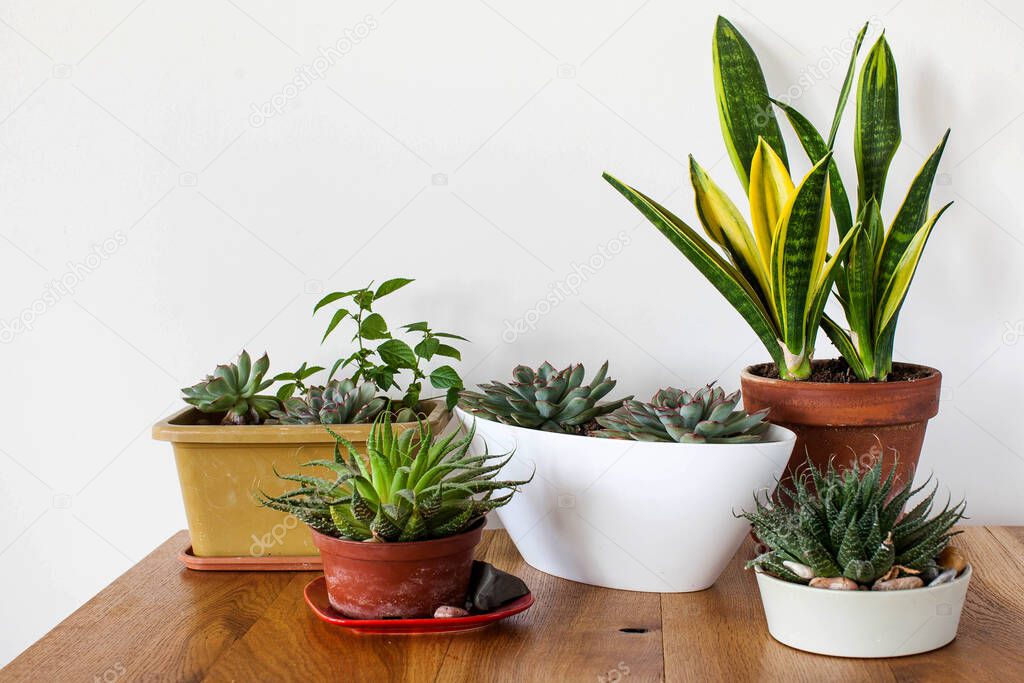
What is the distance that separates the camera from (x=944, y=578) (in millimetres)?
735

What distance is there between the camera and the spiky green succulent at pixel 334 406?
97 cm

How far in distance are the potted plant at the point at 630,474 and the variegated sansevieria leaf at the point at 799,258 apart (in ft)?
0.43

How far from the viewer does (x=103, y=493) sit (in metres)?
1.25

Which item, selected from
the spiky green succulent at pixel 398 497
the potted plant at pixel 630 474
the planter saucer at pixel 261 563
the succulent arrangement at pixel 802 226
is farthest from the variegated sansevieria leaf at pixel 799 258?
the planter saucer at pixel 261 563

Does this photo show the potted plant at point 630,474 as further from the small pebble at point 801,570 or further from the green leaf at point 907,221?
the green leaf at point 907,221

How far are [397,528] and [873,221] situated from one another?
602 mm

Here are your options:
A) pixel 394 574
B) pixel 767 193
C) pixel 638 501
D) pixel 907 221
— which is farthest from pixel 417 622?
pixel 907 221

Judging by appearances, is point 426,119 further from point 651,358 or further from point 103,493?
point 103,493

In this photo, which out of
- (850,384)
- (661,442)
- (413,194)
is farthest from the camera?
(413,194)

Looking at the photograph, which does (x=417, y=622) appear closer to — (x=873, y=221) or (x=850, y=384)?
(x=850, y=384)

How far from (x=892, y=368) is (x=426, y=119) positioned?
0.64 m

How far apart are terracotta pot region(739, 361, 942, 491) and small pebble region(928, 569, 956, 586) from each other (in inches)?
8.2

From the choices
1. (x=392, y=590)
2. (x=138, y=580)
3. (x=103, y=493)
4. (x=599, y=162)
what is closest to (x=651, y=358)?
(x=599, y=162)

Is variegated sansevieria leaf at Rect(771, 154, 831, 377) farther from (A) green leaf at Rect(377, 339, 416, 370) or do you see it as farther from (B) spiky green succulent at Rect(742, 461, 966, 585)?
(A) green leaf at Rect(377, 339, 416, 370)
